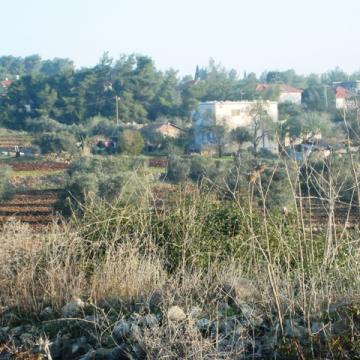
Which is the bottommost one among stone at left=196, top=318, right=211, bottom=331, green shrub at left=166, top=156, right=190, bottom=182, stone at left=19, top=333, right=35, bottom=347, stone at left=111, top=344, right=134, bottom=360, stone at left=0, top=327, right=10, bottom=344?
green shrub at left=166, top=156, right=190, bottom=182

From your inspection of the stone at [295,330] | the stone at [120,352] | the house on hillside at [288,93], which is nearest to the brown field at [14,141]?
the house on hillside at [288,93]

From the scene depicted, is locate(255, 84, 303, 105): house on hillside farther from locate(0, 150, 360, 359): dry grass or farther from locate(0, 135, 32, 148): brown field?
locate(0, 150, 360, 359): dry grass

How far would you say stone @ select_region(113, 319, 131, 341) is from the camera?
549 centimetres

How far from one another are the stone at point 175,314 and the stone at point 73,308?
111 cm

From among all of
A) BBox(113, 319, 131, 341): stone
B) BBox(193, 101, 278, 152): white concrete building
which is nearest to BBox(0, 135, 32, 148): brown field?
BBox(193, 101, 278, 152): white concrete building

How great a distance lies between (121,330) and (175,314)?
447mm

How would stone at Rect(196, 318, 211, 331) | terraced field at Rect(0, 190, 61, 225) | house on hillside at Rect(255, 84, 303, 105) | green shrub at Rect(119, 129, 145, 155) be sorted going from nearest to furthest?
stone at Rect(196, 318, 211, 331) → terraced field at Rect(0, 190, 61, 225) → green shrub at Rect(119, 129, 145, 155) → house on hillside at Rect(255, 84, 303, 105)

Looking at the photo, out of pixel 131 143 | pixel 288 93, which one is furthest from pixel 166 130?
pixel 288 93

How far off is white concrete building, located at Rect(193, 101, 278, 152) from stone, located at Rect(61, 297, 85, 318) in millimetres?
42306

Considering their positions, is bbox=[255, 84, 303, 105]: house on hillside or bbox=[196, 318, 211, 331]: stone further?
bbox=[255, 84, 303, 105]: house on hillside

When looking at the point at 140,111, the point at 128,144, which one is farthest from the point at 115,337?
the point at 140,111

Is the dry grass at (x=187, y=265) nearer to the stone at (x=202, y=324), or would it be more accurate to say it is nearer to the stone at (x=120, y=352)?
the stone at (x=202, y=324)

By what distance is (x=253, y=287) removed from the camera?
6.08 meters

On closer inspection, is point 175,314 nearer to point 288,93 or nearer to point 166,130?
point 166,130
